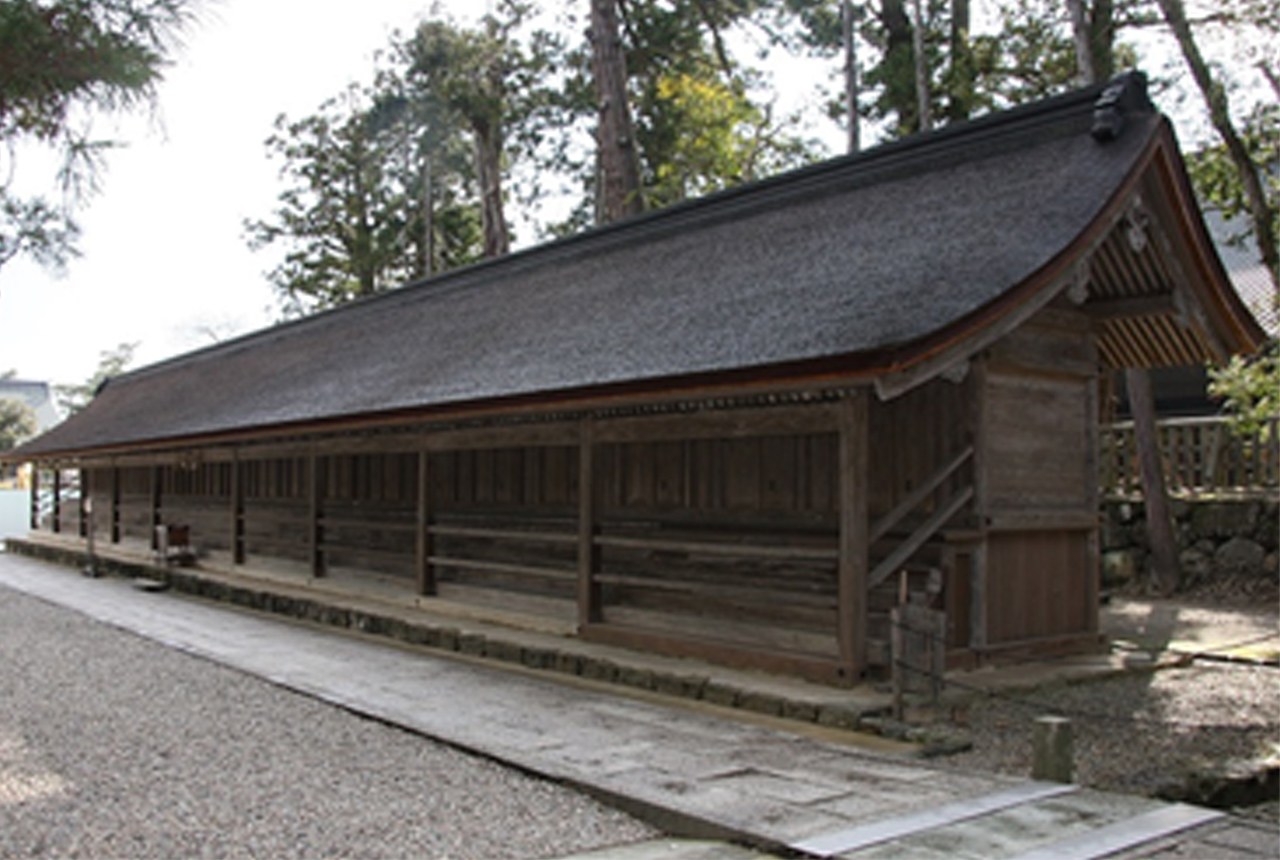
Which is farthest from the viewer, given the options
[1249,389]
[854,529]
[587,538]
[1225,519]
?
[1225,519]

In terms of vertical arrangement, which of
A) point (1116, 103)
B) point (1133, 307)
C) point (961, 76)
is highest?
point (961, 76)

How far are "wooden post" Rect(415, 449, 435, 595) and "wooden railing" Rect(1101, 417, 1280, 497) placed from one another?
977 centimetres

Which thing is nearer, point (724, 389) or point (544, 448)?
point (724, 389)

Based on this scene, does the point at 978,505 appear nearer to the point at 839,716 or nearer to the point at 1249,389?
the point at 839,716

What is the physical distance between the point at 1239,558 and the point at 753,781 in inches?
453

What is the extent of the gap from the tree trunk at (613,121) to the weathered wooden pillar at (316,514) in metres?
7.95

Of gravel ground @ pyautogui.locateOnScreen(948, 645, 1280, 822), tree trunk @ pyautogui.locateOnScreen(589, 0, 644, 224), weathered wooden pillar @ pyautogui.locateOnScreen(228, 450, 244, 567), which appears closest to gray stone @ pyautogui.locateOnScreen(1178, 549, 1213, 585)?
gravel ground @ pyautogui.locateOnScreen(948, 645, 1280, 822)

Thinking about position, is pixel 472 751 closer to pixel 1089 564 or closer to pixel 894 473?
pixel 894 473

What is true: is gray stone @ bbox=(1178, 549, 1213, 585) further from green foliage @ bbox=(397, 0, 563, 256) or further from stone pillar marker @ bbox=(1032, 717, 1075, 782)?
green foliage @ bbox=(397, 0, 563, 256)

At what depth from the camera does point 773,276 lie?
9453 millimetres

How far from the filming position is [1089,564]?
9.64 meters

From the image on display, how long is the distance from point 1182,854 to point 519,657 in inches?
250

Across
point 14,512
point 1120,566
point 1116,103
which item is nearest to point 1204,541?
point 1120,566

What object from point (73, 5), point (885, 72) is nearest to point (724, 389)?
point (73, 5)
